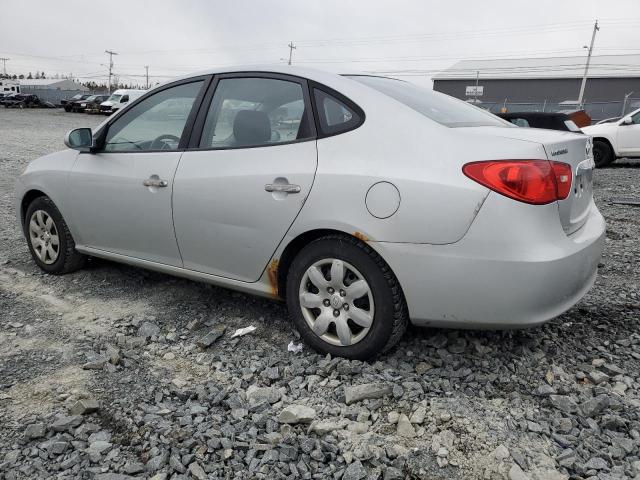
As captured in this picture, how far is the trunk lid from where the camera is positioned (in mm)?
2510

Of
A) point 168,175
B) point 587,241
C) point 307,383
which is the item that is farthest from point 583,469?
point 168,175

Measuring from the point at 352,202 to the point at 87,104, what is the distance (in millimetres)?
43926

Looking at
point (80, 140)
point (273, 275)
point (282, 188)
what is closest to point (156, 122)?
point (80, 140)

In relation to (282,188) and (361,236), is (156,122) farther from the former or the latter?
(361,236)

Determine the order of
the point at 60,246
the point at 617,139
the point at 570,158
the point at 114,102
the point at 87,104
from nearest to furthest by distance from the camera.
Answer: the point at 570,158 → the point at 60,246 → the point at 617,139 → the point at 114,102 → the point at 87,104

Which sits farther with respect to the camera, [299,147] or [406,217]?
[299,147]

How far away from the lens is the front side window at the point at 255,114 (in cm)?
297

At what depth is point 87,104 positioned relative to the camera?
4122 centimetres

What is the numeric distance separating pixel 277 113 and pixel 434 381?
1706 mm

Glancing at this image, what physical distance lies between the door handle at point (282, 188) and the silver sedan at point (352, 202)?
1cm

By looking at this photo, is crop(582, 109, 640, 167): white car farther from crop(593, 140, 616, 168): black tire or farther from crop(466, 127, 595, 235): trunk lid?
crop(466, 127, 595, 235): trunk lid

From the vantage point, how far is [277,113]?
306 centimetres

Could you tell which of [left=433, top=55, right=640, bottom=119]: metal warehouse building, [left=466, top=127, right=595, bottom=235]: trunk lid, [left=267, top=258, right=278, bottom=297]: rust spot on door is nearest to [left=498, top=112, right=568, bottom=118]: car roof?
[left=466, top=127, right=595, bottom=235]: trunk lid

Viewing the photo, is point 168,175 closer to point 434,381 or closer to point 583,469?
point 434,381
